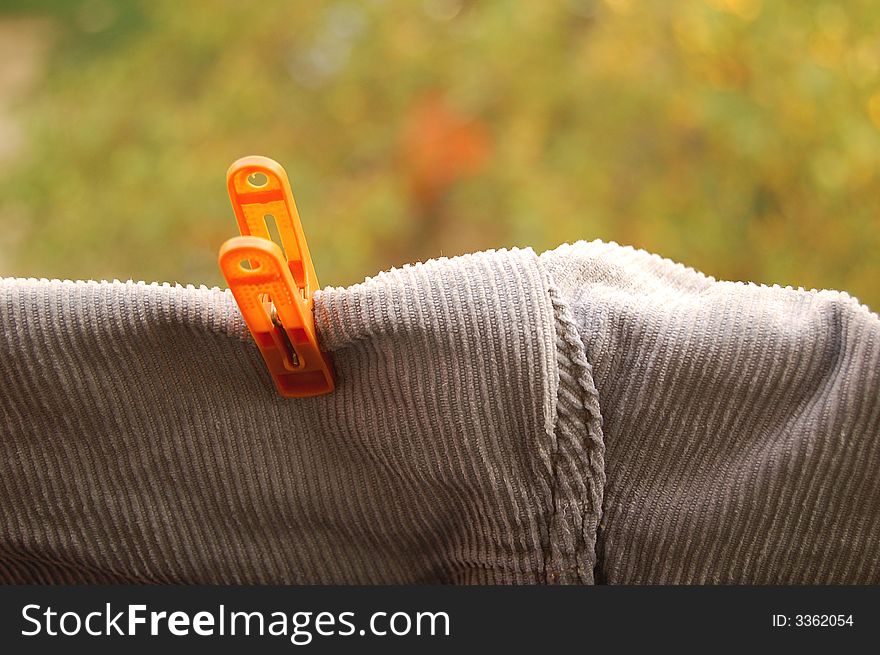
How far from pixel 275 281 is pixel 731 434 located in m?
0.23

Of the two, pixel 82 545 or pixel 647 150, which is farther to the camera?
pixel 647 150

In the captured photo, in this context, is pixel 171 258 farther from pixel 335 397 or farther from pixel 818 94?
pixel 335 397

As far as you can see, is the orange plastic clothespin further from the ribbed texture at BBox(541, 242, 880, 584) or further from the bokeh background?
the bokeh background

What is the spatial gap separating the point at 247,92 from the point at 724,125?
0.89m

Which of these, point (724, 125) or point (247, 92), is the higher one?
point (247, 92)

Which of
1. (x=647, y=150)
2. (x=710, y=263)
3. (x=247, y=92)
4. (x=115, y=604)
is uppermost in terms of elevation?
(x=247, y=92)

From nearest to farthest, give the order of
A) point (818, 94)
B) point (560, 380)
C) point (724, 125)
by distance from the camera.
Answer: point (560, 380), point (818, 94), point (724, 125)

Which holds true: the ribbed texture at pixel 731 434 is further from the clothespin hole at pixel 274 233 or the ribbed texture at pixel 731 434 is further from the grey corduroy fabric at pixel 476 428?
the clothespin hole at pixel 274 233

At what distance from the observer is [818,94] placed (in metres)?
1.33

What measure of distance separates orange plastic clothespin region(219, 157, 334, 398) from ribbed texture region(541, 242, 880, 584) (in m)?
0.12

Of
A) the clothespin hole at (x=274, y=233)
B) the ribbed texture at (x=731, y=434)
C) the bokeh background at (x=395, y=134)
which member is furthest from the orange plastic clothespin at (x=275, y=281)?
the bokeh background at (x=395, y=134)

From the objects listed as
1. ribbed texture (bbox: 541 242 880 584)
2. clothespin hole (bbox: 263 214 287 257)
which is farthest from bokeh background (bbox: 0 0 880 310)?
ribbed texture (bbox: 541 242 880 584)

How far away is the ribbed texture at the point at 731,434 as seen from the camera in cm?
40

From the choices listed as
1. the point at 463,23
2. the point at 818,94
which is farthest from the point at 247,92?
the point at 818,94
